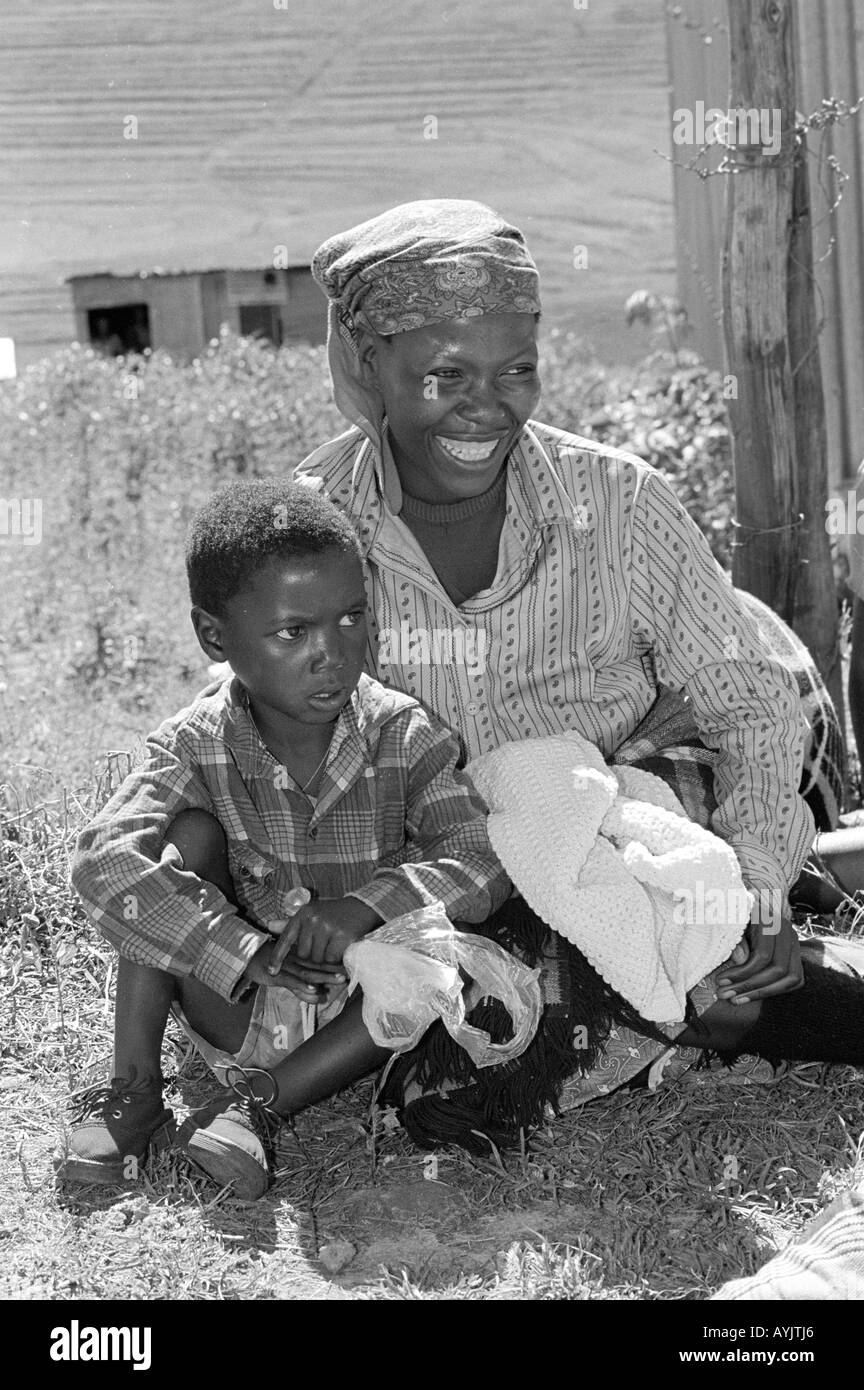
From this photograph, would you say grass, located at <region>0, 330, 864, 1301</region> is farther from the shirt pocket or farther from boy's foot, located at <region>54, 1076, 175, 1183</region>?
the shirt pocket

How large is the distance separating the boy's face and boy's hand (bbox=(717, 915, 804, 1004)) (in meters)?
0.82

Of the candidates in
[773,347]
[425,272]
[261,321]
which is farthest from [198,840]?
[261,321]

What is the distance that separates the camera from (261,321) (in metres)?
8.30

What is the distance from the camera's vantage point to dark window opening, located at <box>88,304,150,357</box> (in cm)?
831

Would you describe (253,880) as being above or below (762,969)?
above

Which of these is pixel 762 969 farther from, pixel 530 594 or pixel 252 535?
pixel 252 535

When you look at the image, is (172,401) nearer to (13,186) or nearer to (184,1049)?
(13,186)

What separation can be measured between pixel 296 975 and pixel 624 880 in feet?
1.90

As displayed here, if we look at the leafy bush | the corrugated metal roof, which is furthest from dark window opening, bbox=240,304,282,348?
the leafy bush

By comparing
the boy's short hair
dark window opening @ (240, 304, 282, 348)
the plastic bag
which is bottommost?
the plastic bag

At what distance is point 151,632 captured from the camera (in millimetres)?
6004

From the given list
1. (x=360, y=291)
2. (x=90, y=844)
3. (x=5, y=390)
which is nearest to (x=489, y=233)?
(x=360, y=291)

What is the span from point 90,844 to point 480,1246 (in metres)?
0.93

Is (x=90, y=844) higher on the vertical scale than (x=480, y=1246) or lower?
higher
